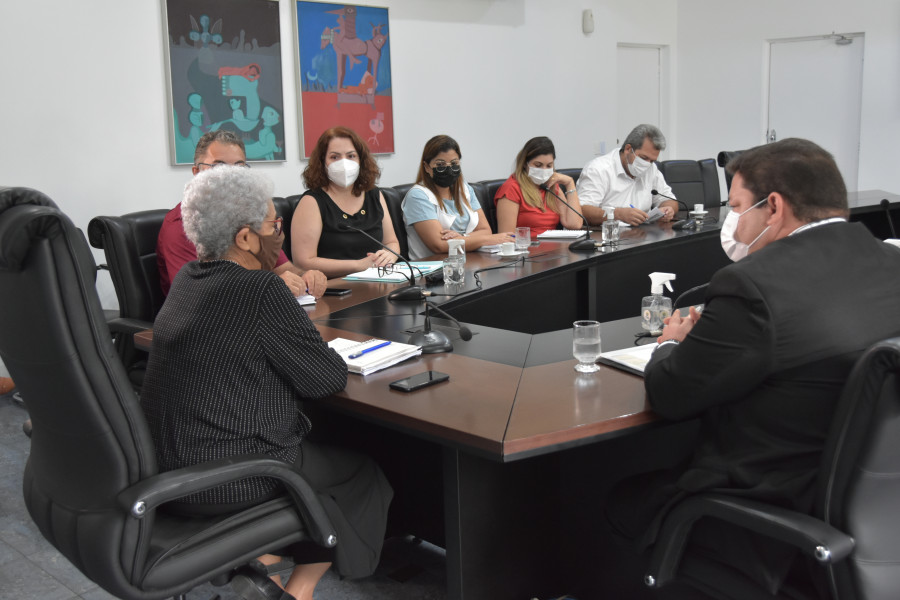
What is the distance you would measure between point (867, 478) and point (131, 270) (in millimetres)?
2244

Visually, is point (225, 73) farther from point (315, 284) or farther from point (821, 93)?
point (821, 93)

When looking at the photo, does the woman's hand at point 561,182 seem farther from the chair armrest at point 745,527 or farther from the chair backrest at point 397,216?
the chair armrest at point 745,527

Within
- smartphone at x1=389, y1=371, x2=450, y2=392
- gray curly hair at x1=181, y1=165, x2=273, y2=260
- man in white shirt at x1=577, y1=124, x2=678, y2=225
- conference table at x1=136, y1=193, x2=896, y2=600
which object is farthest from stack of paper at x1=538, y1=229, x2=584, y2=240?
gray curly hair at x1=181, y1=165, x2=273, y2=260

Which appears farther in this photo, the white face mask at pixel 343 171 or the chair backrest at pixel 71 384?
the white face mask at pixel 343 171

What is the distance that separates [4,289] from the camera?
52.7 inches

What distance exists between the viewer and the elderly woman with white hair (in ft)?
5.16

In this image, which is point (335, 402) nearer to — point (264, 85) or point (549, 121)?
point (264, 85)

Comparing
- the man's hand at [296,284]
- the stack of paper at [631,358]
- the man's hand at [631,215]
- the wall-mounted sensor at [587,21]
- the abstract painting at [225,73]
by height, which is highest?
the wall-mounted sensor at [587,21]

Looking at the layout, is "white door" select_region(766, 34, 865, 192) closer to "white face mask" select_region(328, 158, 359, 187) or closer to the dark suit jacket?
"white face mask" select_region(328, 158, 359, 187)

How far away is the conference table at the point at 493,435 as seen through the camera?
1.55 metres

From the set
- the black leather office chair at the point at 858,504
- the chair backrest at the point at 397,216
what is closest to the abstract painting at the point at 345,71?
the chair backrest at the point at 397,216

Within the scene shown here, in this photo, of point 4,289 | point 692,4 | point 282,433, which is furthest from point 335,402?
point 692,4

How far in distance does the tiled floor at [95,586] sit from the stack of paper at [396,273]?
1.02 m

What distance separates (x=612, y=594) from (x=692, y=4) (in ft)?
23.2
